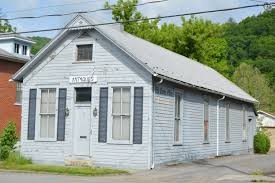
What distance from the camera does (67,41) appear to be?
80.3ft

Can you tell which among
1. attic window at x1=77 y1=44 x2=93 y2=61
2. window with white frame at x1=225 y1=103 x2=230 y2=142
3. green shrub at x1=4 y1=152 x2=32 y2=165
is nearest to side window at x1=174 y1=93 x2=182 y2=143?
attic window at x1=77 y1=44 x2=93 y2=61

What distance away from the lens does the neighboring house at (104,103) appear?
22.3 m

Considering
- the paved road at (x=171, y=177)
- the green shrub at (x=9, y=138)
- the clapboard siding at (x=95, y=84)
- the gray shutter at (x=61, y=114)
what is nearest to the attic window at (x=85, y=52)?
the clapboard siding at (x=95, y=84)

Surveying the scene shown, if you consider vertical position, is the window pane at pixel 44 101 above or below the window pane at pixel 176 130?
above

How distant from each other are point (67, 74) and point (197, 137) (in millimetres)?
7626

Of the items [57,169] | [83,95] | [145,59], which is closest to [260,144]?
[145,59]

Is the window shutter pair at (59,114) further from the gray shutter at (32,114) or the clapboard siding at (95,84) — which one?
the clapboard siding at (95,84)

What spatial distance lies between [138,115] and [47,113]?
484 cm

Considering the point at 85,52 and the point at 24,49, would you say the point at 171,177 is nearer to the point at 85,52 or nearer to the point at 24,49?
the point at 85,52

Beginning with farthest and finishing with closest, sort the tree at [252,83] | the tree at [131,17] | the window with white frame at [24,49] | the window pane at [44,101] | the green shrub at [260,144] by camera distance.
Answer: the tree at [252,83]
the tree at [131,17]
the window with white frame at [24,49]
the green shrub at [260,144]
the window pane at [44,101]

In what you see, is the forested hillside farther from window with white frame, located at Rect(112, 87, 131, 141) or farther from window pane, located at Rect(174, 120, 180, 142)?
window with white frame, located at Rect(112, 87, 131, 141)

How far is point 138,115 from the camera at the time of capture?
2230cm

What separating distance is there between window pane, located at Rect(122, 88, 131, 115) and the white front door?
5.70 ft

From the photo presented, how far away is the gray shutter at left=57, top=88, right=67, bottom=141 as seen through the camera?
23922 millimetres
